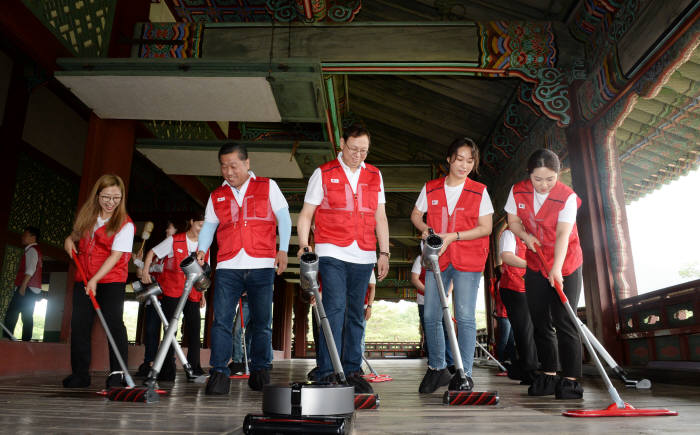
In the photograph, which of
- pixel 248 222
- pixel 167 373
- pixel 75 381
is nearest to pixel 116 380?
pixel 75 381

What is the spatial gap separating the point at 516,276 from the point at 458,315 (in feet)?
3.95

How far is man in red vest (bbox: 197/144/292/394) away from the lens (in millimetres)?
2398

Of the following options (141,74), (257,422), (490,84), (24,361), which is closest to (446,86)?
(490,84)

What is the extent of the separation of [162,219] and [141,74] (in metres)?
4.81

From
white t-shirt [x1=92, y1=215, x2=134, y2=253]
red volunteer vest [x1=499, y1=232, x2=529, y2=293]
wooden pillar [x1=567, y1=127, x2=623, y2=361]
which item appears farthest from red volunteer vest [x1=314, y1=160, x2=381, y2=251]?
wooden pillar [x1=567, y1=127, x2=623, y2=361]

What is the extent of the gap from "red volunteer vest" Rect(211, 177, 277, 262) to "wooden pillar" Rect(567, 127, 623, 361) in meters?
2.83

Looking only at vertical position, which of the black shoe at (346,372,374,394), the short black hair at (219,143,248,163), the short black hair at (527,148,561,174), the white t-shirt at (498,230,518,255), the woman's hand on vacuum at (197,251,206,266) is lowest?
the black shoe at (346,372,374,394)

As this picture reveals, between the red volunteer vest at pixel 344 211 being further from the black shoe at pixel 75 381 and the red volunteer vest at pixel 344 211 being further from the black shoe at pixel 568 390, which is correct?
the black shoe at pixel 75 381

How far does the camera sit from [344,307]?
7.14 ft

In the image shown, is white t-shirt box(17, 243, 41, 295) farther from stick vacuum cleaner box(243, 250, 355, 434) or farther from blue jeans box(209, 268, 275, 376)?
stick vacuum cleaner box(243, 250, 355, 434)

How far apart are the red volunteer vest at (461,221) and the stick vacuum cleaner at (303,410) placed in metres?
1.16

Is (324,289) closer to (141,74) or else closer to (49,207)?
(141,74)

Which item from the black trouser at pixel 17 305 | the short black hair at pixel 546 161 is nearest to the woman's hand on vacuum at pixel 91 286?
the short black hair at pixel 546 161

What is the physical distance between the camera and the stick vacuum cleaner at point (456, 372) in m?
1.82
